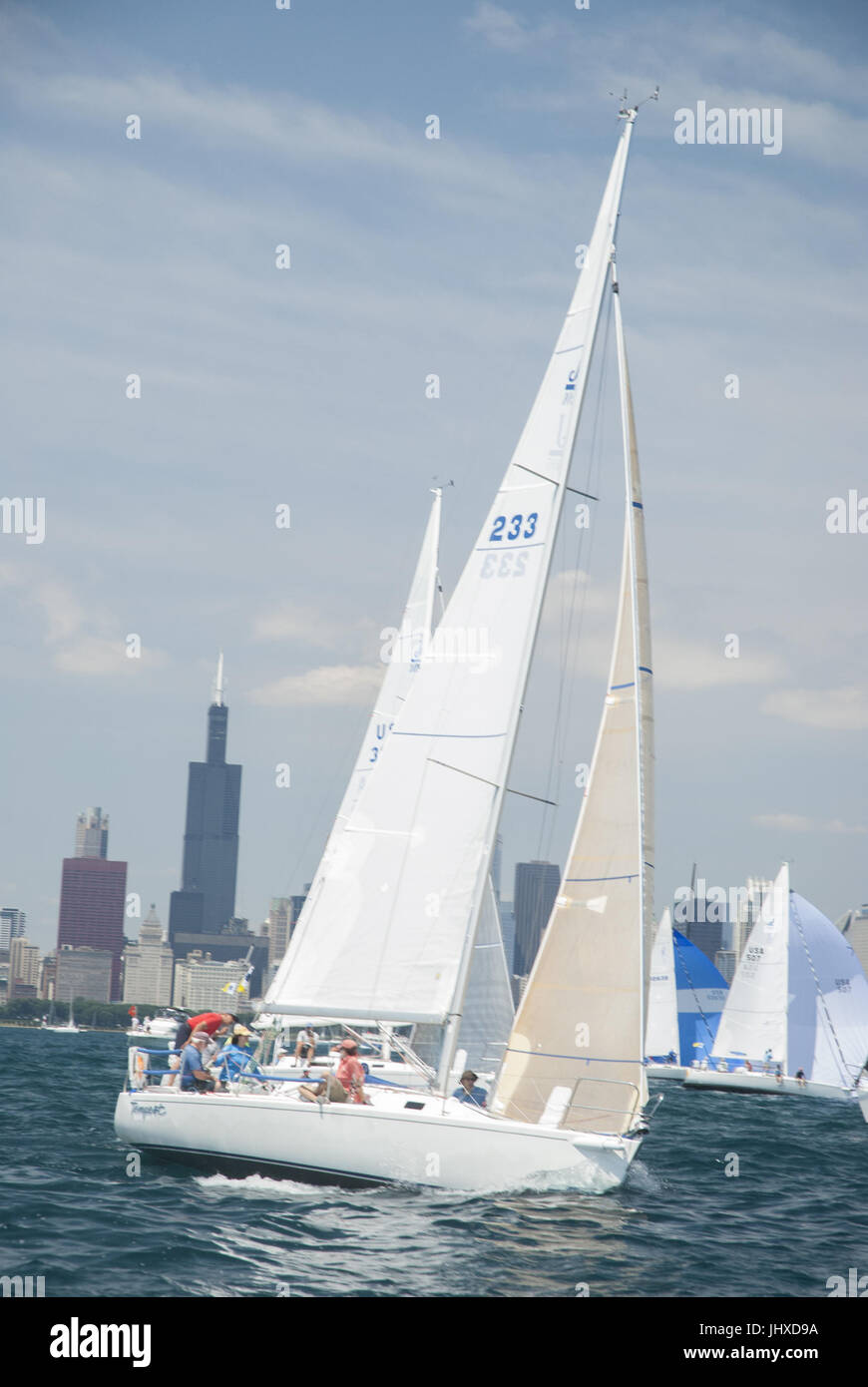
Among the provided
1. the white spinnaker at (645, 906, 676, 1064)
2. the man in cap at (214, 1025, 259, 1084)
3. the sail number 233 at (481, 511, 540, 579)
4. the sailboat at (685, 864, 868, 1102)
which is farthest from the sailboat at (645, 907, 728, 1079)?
the sail number 233 at (481, 511, 540, 579)

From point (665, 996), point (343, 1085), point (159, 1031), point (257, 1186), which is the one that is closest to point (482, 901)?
point (343, 1085)

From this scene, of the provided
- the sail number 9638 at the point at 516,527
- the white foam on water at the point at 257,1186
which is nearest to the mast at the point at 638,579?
the sail number 9638 at the point at 516,527

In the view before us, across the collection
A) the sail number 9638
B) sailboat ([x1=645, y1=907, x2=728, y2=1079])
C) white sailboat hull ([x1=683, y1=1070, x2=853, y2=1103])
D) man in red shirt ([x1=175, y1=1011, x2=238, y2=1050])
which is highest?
the sail number 9638

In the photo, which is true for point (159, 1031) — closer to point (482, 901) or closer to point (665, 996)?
point (665, 996)

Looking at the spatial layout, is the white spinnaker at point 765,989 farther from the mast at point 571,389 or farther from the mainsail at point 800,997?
the mast at point 571,389

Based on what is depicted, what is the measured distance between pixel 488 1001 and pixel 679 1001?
37.9 meters

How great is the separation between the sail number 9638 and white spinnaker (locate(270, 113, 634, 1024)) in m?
0.02

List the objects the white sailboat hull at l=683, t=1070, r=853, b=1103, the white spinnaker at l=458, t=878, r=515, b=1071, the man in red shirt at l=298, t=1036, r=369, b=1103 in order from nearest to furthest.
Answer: the man in red shirt at l=298, t=1036, r=369, b=1103, the white spinnaker at l=458, t=878, r=515, b=1071, the white sailboat hull at l=683, t=1070, r=853, b=1103

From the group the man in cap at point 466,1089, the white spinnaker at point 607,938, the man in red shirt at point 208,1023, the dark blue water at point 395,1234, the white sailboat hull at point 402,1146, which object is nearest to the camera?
the dark blue water at point 395,1234

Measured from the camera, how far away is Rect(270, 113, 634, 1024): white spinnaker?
16609 millimetres

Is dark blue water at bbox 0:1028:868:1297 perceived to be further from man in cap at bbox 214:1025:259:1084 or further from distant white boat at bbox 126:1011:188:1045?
distant white boat at bbox 126:1011:188:1045

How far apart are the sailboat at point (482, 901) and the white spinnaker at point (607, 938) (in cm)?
2

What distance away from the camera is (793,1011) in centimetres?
5200

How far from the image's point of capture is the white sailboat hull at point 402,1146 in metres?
14.8
